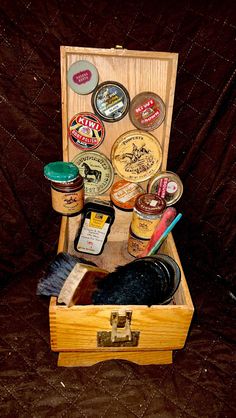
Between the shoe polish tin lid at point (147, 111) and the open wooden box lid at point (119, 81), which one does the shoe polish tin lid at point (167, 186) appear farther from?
the shoe polish tin lid at point (147, 111)

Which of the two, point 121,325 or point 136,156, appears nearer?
point 121,325

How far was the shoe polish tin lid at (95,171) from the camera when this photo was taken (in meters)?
1.21

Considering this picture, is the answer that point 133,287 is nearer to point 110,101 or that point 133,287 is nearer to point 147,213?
point 147,213

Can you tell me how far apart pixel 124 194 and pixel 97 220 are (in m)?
0.13

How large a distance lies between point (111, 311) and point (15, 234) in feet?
2.10

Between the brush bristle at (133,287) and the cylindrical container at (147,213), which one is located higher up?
the cylindrical container at (147,213)

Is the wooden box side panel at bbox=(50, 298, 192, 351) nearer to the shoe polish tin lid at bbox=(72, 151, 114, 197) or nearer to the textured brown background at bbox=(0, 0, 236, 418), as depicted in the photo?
the textured brown background at bbox=(0, 0, 236, 418)

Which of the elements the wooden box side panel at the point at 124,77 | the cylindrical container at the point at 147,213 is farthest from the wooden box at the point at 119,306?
the cylindrical container at the point at 147,213

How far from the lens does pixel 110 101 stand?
3.76 feet

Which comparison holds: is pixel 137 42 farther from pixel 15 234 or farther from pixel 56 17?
pixel 15 234

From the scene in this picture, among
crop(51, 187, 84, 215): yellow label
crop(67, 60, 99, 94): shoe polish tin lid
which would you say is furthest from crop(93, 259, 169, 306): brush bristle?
crop(67, 60, 99, 94): shoe polish tin lid

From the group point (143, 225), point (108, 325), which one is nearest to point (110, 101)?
point (143, 225)

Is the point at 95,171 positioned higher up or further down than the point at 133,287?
higher up

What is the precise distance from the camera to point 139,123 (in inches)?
46.8
